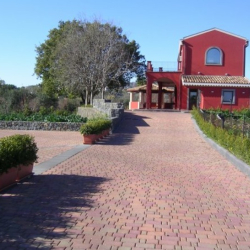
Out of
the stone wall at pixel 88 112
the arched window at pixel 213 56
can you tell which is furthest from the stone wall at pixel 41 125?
the arched window at pixel 213 56

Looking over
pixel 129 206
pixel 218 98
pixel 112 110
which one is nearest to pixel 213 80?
pixel 218 98

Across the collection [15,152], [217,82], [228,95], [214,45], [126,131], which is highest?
[214,45]

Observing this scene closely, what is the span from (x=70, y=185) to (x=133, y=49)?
1597 inches

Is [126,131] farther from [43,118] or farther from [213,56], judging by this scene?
[213,56]

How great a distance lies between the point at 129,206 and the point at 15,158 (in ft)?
8.34

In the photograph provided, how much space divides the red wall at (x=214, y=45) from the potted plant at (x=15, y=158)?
29.1m

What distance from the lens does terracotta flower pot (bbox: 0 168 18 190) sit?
707cm

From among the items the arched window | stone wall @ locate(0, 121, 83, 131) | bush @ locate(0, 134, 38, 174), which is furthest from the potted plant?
the arched window

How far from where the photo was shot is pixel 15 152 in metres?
7.41

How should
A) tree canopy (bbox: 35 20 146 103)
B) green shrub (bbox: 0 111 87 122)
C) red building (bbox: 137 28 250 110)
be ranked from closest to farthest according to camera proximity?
green shrub (bbox: 0 111 87 122) → red building (bbox: 137 28 250 110) → tree canopy (bbox: 35 20 146 103)

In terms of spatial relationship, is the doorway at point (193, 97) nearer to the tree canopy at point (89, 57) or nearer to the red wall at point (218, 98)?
the red wall at point (218, 98)

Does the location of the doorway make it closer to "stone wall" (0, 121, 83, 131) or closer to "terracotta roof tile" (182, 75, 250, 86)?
"terracotta roof tile" (182, 75, 250, 86)

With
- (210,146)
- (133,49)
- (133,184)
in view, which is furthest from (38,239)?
(133,49)

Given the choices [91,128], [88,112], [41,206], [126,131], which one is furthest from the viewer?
[88,112]
